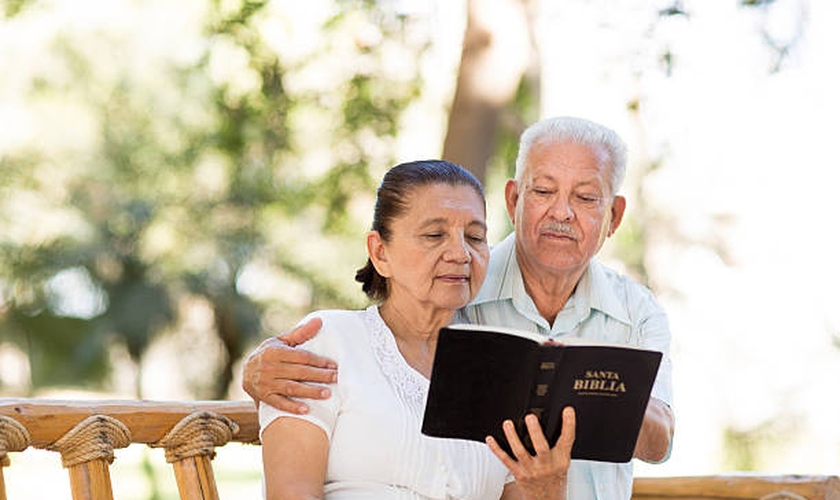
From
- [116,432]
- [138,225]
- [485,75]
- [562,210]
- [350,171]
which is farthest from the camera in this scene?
[138,225]

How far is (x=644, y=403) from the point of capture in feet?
8.60

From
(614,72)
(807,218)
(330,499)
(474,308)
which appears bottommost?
(330,499)

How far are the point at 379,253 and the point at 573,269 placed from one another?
0.71 meters

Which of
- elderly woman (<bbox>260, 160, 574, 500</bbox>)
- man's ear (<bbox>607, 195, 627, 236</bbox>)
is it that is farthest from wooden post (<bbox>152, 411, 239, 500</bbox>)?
man's ear (<bbox>607, 195, 627, 236</bbox>)

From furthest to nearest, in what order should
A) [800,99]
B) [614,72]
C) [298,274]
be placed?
[298,274] → [800,99] → [614,72]

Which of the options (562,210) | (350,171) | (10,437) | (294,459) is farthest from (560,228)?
(350,171)

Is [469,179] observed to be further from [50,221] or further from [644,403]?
[50,221]

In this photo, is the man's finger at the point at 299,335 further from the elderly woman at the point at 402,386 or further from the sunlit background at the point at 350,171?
the sunlit background at the point at 350,171

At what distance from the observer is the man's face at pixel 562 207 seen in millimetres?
3303

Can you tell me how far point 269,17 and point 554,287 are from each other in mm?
4316

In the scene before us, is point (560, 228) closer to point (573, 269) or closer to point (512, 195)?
point (573, 269)

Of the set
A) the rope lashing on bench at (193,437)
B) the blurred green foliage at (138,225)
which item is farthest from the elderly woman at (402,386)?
the blurred green foliage at (138,225)

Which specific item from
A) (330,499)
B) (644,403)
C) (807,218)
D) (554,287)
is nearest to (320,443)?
(330,499)

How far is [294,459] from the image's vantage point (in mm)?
2625
